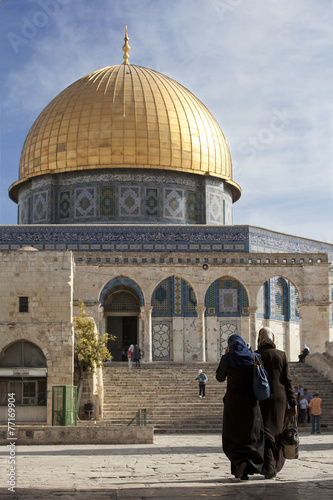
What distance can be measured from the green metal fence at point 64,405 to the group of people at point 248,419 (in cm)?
834

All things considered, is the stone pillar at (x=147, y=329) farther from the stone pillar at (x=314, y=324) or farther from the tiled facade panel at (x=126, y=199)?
the tiled facade panel at (x=126, y=199)

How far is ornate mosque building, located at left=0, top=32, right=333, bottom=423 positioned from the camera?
16.0 m

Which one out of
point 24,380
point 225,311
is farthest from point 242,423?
point 225,311

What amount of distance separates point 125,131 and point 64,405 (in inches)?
578

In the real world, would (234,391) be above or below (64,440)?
above

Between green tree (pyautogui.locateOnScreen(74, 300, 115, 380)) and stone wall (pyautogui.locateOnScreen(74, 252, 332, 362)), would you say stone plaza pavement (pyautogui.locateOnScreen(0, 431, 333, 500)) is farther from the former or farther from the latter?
stone wall (pyautogui.locateOnScreen(74, 252, 332, 362))

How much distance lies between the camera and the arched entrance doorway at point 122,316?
24328 mm

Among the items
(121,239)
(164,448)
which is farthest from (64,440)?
(121,239)

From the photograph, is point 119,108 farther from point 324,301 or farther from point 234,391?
point 234,391

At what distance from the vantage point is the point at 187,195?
27.0m

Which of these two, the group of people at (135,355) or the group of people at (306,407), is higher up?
the group of people at (135,355)

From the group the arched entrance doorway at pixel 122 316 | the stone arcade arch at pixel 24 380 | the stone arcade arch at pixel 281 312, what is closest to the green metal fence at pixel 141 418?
the stone arcade arch at pixel 24 380

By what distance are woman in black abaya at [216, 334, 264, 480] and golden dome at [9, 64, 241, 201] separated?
21.1 metres

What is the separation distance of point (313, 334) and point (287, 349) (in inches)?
157
